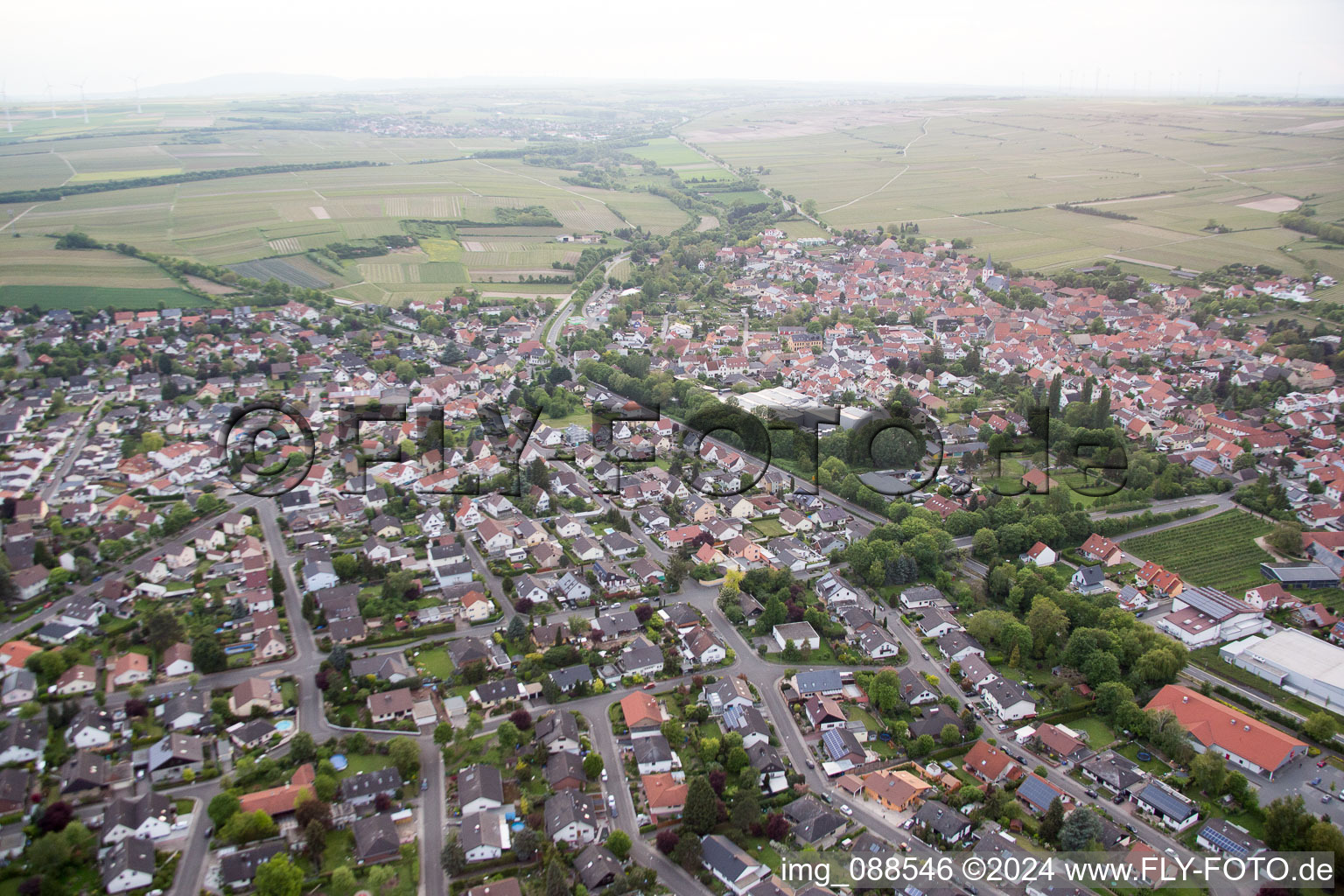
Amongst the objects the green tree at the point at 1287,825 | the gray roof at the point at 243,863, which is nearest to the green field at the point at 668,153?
the green tree at the point at 1287,825

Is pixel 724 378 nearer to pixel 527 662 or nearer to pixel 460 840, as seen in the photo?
pixel 527 662

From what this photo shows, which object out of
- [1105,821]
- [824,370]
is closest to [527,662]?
[1105,821]

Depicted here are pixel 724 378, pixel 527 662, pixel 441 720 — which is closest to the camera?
pixel 441 720

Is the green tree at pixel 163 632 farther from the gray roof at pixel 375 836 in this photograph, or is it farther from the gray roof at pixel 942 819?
the gray roof at pixel 942 819

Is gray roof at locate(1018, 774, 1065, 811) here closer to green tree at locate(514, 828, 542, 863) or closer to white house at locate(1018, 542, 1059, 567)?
green tree at locate(514, 828, 542, 863)

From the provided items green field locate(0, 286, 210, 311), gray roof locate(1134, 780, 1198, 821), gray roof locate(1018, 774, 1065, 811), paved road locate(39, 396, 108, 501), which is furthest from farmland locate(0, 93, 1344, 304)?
gray roof locate(1018, 774, 1065, 811)
